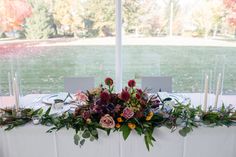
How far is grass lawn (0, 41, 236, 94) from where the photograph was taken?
2.73m

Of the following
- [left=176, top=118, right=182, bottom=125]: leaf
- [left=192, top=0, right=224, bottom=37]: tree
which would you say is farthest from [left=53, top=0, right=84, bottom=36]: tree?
[left=176, top=118, right=182, bottom=125]: leaf

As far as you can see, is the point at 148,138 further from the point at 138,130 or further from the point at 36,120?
the point at 36,120

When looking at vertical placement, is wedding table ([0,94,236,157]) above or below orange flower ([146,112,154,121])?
below

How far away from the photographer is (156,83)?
2205 mm

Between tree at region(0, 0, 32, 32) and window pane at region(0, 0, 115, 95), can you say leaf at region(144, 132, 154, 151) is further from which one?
tree at region(0, 0, 32, 32)

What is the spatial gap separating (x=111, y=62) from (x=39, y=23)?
3.09ft

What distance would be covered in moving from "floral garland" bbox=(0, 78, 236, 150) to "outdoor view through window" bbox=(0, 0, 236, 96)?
968 millimetres

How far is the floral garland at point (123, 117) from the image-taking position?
1404mm

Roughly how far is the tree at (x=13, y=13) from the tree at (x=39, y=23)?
0.06 metres

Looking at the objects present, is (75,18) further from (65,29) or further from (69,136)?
(69,136)

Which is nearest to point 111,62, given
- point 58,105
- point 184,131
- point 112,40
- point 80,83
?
point 112,40

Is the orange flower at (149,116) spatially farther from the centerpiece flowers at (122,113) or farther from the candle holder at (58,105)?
the candle holder at (58,105)

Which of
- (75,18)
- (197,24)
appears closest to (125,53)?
(75,18)

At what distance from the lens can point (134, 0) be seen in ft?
8.21
